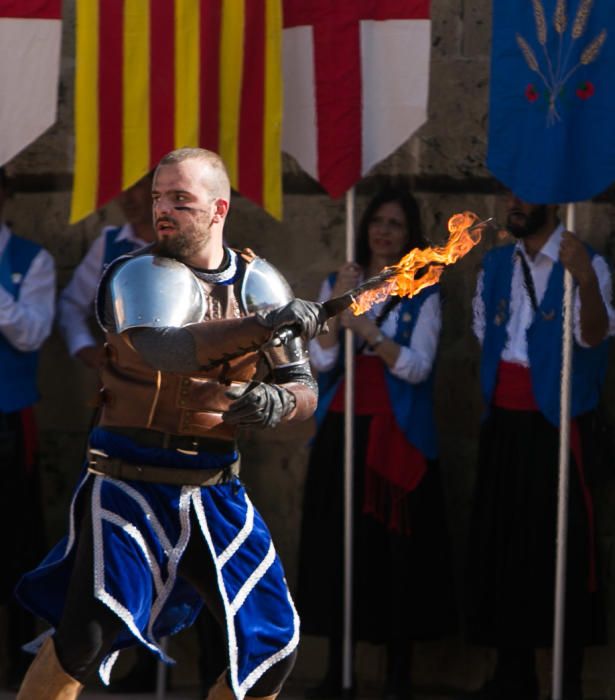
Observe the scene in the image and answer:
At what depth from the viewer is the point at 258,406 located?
3.61 meters

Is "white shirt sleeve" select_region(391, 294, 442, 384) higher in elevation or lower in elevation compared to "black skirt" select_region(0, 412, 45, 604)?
higher

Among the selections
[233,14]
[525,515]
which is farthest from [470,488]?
[233,14]

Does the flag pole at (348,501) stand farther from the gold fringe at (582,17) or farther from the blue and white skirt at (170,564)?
the blue and white skirt at (170,564)

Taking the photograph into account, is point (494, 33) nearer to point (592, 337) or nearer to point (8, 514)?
point (592, 337)

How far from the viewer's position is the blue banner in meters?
4.98

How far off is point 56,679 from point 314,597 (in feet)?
6.67

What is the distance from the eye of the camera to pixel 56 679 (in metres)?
3.76

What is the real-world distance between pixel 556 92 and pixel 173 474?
1.85m

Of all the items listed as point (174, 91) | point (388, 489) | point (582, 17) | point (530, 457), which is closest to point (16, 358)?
point (174, 91)

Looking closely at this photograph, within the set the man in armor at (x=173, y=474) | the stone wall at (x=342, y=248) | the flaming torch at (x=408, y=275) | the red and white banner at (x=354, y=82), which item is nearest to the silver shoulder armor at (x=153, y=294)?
the man in armor at (x=173, y=474)

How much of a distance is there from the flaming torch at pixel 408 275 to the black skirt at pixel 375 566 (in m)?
1.76

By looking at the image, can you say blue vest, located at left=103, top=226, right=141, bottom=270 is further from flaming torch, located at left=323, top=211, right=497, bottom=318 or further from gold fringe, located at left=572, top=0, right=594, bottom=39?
flaming torch, located at left=323, top=211, right=497, bottom=318

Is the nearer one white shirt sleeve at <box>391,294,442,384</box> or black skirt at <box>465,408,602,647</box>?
black skirt at <box>465,408,602,647</box>

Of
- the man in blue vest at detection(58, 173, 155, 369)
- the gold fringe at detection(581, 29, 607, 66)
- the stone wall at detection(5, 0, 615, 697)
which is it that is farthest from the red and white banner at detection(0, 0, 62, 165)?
the gold fringe at detection(581, 29, 607, 66)
